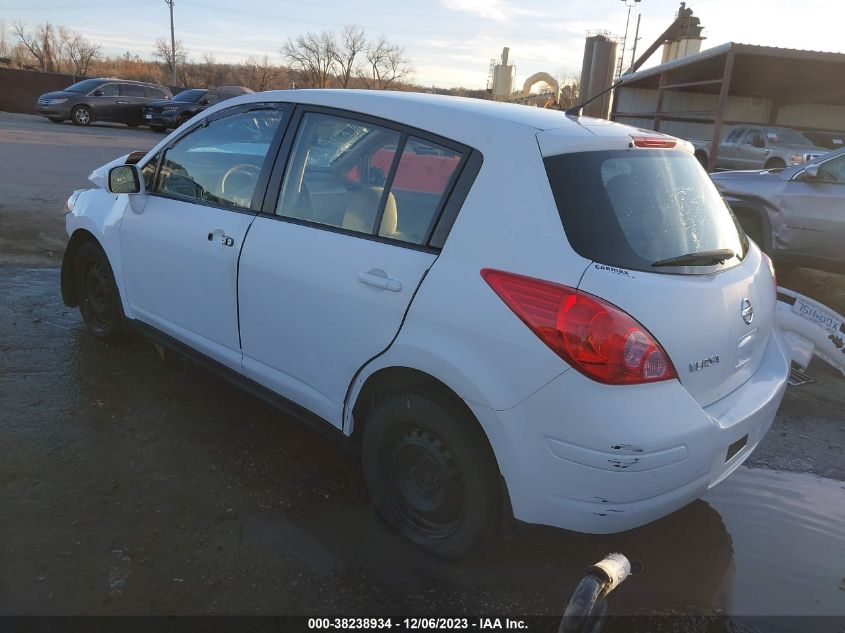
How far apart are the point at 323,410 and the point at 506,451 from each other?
3.18ft

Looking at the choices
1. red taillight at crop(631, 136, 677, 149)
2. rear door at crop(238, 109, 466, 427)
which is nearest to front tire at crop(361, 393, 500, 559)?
rear door at crop(238, 109, 466, 427)

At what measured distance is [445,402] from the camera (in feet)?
7.80

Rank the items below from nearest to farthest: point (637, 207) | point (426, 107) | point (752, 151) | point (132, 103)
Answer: point (637, 207), point (426, 107), point (752, 151), point (132, 103)

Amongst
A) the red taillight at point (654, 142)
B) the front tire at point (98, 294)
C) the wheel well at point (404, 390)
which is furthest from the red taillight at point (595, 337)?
the front tire at point (98, 294)

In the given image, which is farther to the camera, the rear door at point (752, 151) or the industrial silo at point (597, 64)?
the industrial silo at point (597, 64)

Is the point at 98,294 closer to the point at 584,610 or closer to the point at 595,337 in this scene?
the point at 595,337

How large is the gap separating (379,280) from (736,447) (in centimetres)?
148

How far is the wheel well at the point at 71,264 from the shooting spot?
4.32 m

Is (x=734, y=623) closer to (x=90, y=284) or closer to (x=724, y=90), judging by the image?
(x=90, y=284)

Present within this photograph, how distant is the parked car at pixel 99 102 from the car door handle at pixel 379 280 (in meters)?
25.1

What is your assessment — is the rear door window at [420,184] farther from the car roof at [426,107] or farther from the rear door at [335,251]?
the car roof at [426,107]

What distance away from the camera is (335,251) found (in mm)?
2686

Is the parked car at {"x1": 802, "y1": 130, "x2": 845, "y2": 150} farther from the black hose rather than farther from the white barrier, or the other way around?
the black hose

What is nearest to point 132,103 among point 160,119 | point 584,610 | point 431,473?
point 160,119
